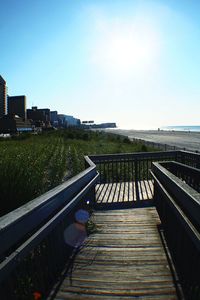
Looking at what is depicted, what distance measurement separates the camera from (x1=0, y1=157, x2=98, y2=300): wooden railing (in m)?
2.35

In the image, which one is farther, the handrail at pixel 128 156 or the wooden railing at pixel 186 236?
the handrail at pixel 128 156

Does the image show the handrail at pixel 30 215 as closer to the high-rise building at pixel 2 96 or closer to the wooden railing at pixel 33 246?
the wooden railing at pixel 33 246

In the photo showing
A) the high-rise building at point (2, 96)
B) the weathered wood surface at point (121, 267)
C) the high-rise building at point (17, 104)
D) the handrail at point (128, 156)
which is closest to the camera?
the weathered wood surface at point (121, 267)

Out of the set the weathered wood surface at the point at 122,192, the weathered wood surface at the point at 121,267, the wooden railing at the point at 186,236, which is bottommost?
the weathered wood surface at the point at 121,267

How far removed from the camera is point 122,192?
857 cm

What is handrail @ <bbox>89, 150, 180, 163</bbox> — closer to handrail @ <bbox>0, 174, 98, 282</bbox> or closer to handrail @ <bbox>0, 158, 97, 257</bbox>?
handrail @ <bbox>0, 158, 97, 257</bbox>

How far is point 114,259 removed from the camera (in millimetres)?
3951

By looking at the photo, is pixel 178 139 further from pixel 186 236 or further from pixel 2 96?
pixel 2 96

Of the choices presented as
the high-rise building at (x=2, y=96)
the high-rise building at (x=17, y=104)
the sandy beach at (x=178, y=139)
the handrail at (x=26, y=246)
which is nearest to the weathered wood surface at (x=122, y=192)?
the handrail at (x=26, y=246)

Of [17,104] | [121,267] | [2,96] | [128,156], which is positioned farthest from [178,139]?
[17,104]

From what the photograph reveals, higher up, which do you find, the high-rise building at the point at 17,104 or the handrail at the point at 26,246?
the high-rise building at the point at 17,104

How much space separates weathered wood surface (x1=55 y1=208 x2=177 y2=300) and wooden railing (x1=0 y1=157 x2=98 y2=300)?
250 mm

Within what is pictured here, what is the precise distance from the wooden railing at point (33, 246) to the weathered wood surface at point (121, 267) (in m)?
0.25

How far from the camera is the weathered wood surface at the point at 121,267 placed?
10.1 ft
